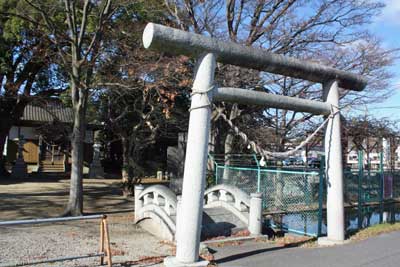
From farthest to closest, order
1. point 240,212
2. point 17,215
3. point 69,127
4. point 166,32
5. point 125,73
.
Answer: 1. point 69,127
2. point 125,73
3. point 17,215
4. point 240,212
5. point 166,32

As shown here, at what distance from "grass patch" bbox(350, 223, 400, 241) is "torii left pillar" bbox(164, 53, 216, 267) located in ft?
15.1

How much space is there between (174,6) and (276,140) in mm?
7113

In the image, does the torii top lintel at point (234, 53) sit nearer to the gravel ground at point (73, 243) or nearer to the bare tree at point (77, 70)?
the gravel ground at point (73, 243)

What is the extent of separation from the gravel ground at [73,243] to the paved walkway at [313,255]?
1468mm

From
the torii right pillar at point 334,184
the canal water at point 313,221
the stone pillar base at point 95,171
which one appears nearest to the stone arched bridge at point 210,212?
the canal water at point 313,221

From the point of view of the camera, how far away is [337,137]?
9.41m

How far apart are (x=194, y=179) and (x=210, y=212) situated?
4.16m

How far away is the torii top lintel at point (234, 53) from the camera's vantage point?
663 cm

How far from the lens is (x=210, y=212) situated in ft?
35.7

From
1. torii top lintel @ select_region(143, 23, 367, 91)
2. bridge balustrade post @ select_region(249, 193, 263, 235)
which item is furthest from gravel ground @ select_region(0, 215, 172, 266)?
torii top lintel @ select_region(143, 23, 367, 91)

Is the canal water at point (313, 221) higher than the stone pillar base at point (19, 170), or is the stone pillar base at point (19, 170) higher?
the stone pillar base at point (19, 170)

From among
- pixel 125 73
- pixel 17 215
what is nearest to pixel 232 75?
pixel 125 73

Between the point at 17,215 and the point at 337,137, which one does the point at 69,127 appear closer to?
the point at 17,215

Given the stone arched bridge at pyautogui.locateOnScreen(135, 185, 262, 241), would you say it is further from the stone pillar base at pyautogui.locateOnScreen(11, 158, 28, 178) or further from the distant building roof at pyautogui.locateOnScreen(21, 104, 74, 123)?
the distant building roof at pyautogui.locateOnScreen(21, 104, 74, 123)
